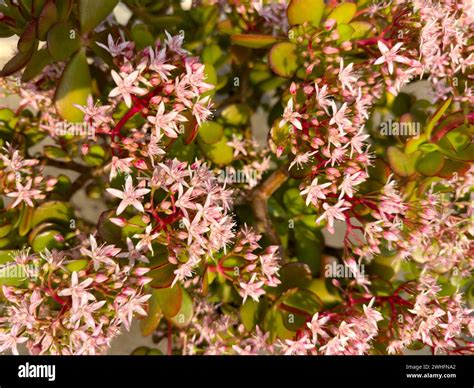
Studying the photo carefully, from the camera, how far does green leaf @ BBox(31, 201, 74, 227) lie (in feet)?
4.00

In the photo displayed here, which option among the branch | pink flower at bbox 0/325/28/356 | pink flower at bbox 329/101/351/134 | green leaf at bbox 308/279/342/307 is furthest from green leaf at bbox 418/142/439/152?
pink flower at bbox 0/325/28/356

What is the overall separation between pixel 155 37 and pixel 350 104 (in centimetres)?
70

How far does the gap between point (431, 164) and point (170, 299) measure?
911 mm

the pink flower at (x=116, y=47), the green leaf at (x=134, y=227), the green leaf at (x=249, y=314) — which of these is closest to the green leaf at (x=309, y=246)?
the green leaf at (x=249, y=314)

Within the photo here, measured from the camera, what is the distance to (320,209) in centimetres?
117

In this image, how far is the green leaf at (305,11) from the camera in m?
1.17

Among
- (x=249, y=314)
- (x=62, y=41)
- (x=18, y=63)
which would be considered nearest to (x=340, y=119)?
(x=249, y=314)

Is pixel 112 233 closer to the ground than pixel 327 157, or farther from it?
closer to the ground

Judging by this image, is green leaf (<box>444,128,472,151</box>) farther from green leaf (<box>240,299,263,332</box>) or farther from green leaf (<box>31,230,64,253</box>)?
green leaf (<box>31,230,64,253</box>)

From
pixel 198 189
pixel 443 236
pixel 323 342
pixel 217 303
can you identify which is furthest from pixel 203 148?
pixel 443 236

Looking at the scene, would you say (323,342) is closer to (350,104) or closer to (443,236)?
(443,236)

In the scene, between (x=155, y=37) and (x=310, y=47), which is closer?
(x=310, y=47)

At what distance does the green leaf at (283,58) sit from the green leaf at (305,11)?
0.25ft

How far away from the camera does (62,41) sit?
1056 millimetres
